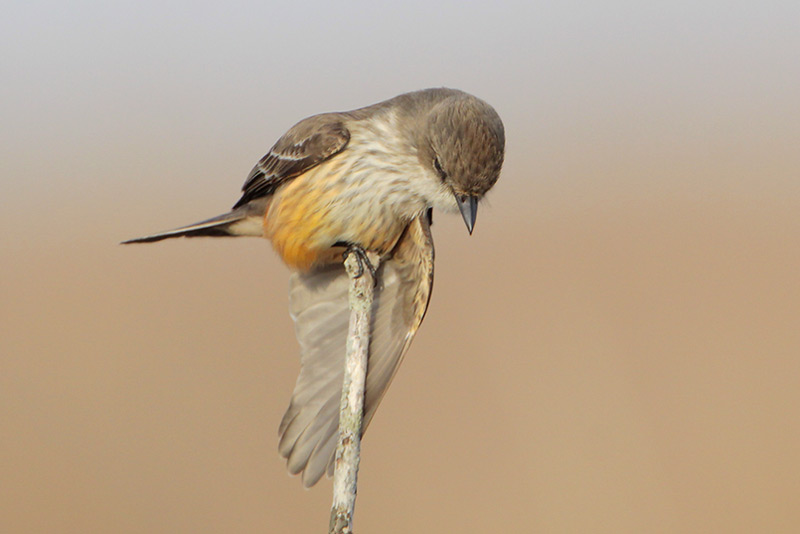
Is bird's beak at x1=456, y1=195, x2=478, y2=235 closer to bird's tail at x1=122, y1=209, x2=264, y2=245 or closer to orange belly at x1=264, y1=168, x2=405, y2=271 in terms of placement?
orange belly at x1=264, y1=168, x2=405, y2=271

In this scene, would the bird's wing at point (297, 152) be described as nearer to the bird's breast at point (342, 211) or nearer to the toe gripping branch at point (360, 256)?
the bird's breast at point (342, 211)

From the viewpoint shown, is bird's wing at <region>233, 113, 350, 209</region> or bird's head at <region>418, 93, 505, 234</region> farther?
bird's wing at <region>233, 113, 350, 209</region>

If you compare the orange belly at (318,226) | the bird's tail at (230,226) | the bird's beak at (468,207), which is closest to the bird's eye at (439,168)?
the bird's beak at (468,207)

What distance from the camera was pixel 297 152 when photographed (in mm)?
4180

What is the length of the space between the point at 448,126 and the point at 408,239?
70 cm

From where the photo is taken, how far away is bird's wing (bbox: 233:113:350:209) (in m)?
4.10

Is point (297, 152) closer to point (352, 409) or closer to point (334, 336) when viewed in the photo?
point (334, 336)

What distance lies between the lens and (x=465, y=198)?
376 centimetres

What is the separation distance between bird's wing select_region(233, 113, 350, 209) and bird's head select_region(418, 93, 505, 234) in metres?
0.54

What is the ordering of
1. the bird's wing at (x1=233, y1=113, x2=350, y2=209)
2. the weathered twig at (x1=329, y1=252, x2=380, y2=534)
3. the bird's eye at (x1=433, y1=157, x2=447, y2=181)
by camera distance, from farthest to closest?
1. the bird's wing at (x1=233, y1=113, x2=350, y2=209)
2. the bird's eye at (x1=433, y1=157, x2=447, y2=181)
3. the weathered twig at (x1=329, y1=252, x2=380, y2=534)

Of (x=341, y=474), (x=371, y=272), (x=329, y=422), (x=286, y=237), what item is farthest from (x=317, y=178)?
(x=341, y=474)

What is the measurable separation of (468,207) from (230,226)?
4.60 ft

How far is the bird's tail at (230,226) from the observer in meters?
4.26

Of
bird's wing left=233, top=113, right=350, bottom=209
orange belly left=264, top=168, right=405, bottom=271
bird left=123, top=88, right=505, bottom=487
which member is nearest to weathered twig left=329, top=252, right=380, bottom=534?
orange belly left=264, top=168, right=405, bottom=271
